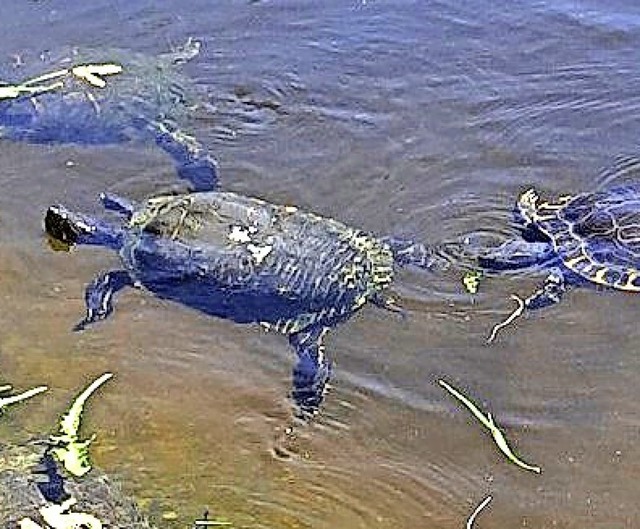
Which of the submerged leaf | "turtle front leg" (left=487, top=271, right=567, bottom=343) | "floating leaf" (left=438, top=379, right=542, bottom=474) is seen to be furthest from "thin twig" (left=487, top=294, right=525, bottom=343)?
the submerged leaf

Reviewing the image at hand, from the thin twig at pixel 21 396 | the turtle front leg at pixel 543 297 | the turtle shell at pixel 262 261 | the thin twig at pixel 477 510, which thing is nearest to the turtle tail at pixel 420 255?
the turtle shell at pixel 262 261

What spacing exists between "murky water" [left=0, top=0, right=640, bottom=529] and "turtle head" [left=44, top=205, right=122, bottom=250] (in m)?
0.07

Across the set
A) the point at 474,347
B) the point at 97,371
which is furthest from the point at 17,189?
the point at 474,347

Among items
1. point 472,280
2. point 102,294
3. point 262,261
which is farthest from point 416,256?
point 102,294

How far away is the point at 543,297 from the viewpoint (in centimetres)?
455

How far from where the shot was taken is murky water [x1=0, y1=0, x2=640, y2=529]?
378 centimetres

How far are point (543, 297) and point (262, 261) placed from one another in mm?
1149

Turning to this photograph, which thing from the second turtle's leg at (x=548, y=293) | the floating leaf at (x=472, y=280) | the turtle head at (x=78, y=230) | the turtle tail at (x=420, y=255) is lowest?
the second turtle's leg at (x=548, y=293)

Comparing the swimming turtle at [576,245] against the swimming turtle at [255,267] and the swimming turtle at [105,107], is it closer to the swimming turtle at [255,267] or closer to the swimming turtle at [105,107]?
the swimming turtle at [255,267]

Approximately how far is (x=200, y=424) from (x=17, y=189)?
1833 millimetres

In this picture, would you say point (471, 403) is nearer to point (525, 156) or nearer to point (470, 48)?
point (525, 156)

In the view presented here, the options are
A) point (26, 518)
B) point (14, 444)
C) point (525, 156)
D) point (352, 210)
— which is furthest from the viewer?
point (525, 156)

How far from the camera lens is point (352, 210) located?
5.07 meters

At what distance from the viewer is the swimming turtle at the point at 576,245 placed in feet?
15.0
